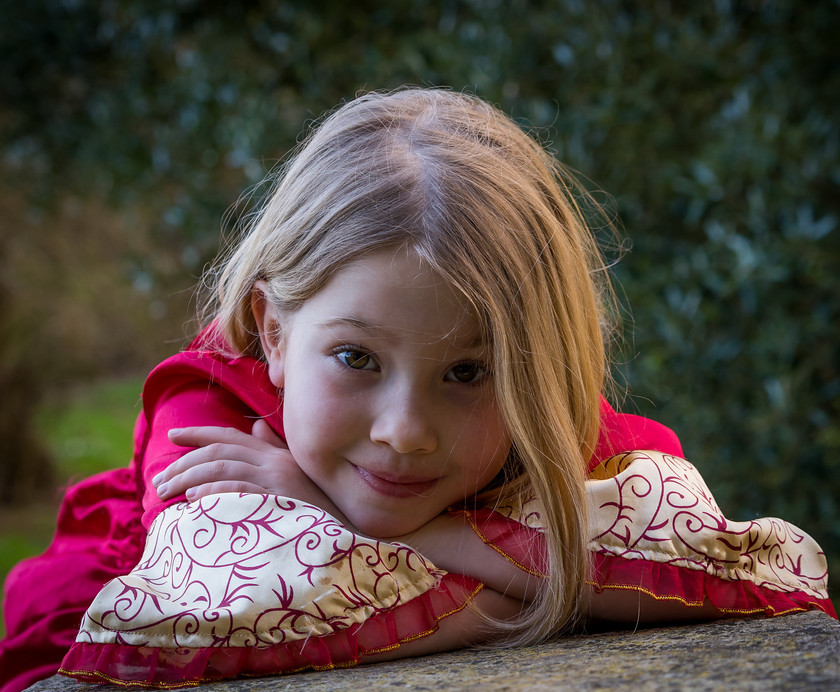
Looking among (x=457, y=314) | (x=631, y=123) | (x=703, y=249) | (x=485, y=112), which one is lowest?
(x=457, y=314)

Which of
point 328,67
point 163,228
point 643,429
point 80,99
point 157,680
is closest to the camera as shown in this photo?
point 157,680

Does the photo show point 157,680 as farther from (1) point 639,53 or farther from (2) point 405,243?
(1) point 639,53

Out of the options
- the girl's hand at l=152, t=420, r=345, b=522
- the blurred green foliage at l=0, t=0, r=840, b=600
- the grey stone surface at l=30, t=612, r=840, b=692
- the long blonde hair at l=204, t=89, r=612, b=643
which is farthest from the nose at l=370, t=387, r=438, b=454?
the blurred green foliage at l=0, t=0, r=840, b=600

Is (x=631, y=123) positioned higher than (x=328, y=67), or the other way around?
(x=328, y=67)

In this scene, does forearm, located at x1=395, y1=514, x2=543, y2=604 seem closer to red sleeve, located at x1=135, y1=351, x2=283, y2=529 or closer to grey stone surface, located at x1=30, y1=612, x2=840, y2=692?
grey stone surface, located at x1=30, y1=612, x2=840, y2=692

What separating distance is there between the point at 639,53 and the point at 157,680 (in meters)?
3.06

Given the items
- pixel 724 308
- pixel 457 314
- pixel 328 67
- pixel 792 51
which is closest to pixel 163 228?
pixel 328 67

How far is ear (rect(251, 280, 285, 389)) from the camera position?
5.95 ft

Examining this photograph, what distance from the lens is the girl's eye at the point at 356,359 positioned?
155cm

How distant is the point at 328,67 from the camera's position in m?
4.02

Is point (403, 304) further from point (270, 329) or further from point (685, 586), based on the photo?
point (685, 586)

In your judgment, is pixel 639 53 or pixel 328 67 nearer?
pixel 639 53

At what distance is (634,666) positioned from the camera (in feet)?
4.04

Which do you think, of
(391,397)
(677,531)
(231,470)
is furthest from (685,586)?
(231,470)
